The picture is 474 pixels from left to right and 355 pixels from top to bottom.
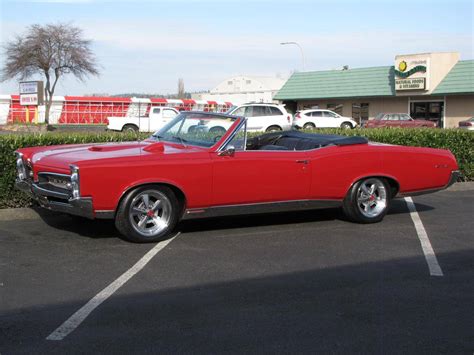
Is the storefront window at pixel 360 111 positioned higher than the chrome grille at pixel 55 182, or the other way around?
the storefront window at pixel 360 111

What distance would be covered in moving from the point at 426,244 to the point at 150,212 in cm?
311

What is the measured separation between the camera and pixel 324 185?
7215 millimetres

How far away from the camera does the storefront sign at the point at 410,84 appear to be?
36438mm

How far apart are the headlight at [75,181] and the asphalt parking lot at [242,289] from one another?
23.3 inches

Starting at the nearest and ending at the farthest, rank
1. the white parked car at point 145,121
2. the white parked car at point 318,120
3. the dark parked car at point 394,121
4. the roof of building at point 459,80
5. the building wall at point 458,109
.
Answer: the white parked car at point 145,121 → the white parked car at point 318,120 → the dark parked car at point 394,121 → the roof of building at point 459,80 → the building wall at point 458,109

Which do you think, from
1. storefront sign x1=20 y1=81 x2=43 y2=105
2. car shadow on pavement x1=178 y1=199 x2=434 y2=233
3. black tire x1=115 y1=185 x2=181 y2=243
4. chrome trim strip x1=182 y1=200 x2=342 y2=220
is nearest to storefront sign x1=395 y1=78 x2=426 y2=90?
storefront sign x1=20 y1=81 x2=43 y2=105

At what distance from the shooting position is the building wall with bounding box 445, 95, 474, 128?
1438 inches

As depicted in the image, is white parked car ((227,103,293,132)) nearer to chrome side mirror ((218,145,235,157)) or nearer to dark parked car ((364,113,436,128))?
dark parked car ((364,113,436,128))

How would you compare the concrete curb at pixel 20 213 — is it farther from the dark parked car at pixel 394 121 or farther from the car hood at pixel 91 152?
the dark parked car at pixel 394 121

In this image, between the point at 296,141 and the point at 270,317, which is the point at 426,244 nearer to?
→ the point at 296,141

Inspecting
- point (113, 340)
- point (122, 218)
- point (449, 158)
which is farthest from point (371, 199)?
point (113, 340)

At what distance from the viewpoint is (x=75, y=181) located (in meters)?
5.86

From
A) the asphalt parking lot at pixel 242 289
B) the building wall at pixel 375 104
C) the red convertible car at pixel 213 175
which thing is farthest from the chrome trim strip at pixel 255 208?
the building wall at pixel 375 104

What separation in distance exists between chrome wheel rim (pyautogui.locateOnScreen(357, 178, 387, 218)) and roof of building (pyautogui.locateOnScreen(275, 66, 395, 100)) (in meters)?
32.4
